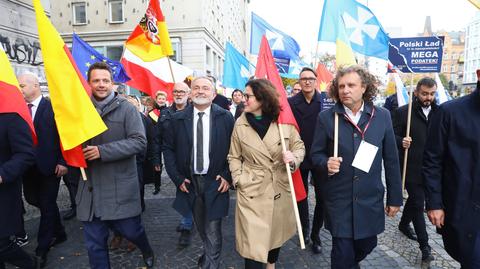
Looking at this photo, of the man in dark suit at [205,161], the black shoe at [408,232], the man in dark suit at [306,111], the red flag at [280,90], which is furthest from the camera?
the black shoe at [408,232]

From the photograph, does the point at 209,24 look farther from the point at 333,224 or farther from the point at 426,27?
the point at 426,27

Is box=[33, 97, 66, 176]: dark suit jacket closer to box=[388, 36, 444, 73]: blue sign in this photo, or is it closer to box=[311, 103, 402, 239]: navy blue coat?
box=[311, 103, 402, 239]: navy blue coat

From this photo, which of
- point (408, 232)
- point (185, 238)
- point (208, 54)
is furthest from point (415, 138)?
point (208, 54)

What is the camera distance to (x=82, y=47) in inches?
254

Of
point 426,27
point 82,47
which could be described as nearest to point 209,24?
point 82,47

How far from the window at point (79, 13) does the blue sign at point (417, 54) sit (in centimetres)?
2782

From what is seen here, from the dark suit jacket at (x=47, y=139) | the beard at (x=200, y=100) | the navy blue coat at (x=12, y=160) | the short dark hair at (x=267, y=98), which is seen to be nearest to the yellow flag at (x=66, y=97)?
the navy blue coat at (x=12, y=160)

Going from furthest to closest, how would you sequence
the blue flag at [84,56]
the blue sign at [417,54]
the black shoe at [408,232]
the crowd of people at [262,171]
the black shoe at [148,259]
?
the blue flag at [84,56], the blue sign at [417,54], the black shoe at [408,232], the black shoe at [148,259], the crowd of people at [262,171]

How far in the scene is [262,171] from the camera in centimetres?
317

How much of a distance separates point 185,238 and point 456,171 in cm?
321

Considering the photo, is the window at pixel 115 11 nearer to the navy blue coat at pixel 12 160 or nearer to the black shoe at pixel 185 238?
the black shoe at pixel 185 238

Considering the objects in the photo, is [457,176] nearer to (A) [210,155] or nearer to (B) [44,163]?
(A) [210,155]

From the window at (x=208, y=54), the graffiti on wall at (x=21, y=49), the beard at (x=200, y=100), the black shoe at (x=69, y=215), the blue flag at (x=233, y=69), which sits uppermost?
the window at (x=208, y=54)

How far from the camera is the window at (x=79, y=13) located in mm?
28078
